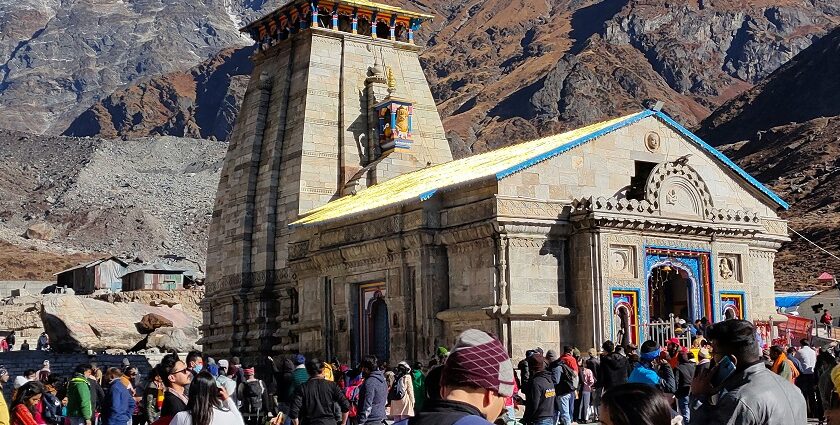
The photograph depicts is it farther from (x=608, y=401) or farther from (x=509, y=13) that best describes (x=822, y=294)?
(x=509, y=13)

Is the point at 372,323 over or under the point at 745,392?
over

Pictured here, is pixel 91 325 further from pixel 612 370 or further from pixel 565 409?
pixel 612 370

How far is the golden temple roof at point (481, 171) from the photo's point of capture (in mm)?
26375

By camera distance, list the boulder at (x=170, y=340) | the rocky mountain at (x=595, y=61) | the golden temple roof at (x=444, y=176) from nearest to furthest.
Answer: the golden temple roof at (x=444, y=176), the boulder at (x=170, y=340), the rocky mountain at (x=595, y=61)

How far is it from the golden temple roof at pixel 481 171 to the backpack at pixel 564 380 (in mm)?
6987

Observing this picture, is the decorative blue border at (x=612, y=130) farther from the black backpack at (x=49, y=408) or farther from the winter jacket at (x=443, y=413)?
the winter jacket at (x=443, y=413)

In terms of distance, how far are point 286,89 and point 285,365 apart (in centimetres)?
1920

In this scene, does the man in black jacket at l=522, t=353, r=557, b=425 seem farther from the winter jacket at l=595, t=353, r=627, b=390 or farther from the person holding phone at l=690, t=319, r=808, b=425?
the person holding phone at l=690, t=319, r=808, b=425

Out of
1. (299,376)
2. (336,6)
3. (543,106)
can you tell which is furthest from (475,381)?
(543,106)

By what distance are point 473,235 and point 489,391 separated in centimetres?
2065

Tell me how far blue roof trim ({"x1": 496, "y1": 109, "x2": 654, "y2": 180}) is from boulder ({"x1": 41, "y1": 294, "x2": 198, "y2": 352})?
30.0 m

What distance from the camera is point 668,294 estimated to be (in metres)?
29.2

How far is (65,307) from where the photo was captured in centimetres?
5228

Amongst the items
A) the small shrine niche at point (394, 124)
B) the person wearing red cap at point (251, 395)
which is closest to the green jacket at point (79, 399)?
the person wearing red cap at point (251, 395)
